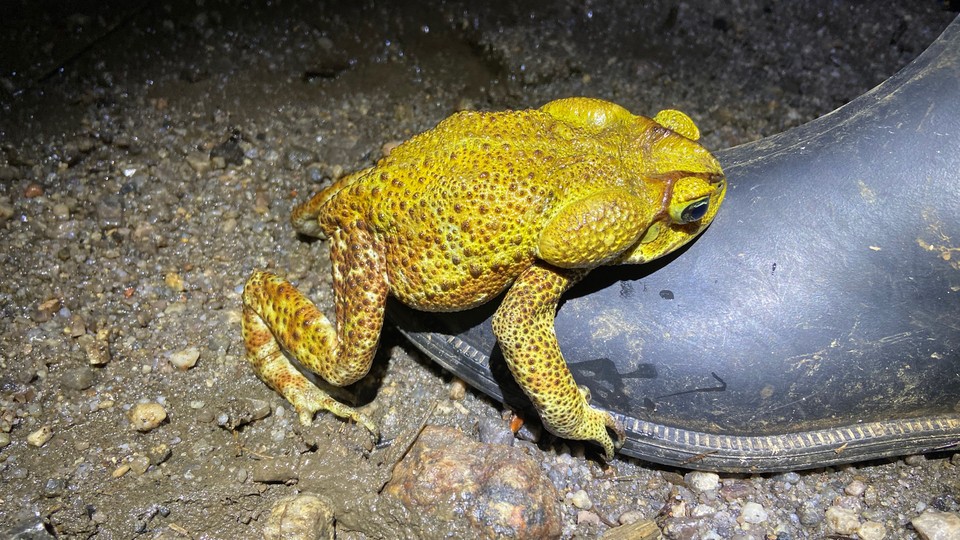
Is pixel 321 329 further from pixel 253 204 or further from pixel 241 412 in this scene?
pixel 253 204

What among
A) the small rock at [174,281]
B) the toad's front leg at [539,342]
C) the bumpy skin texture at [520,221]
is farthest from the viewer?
the small rock at [174,281]

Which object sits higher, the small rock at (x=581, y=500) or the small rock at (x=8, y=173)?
the small rock at (x=8, y=173)

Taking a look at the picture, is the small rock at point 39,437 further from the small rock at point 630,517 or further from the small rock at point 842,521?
the small rock at point 842,521

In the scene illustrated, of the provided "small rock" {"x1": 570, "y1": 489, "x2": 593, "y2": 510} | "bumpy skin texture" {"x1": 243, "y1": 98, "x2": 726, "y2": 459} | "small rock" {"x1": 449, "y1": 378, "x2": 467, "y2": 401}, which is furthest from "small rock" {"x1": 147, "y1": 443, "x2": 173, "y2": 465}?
"small rock" {"x1": 570, "y1": 489, "x2": 593, "y2": 510}

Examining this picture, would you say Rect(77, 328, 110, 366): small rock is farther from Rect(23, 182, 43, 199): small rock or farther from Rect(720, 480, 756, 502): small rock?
Result: Rect(720, 480, 756, 502): small rock

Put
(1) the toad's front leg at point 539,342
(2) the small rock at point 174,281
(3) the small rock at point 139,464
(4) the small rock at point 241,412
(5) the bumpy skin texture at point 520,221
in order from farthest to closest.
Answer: (2) the small rock at point 174,281 < (4) the small rock at point 241,412 < (3) the small rock at point 139,464 < (1) the toad's front leg at point 539,342 < (5) the bumpy skin texture at point 520,221

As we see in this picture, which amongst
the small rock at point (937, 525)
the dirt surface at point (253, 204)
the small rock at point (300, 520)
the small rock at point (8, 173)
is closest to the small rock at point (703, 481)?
the dirt surface at point (253, 204)

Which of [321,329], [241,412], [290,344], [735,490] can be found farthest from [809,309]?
[241,412]
